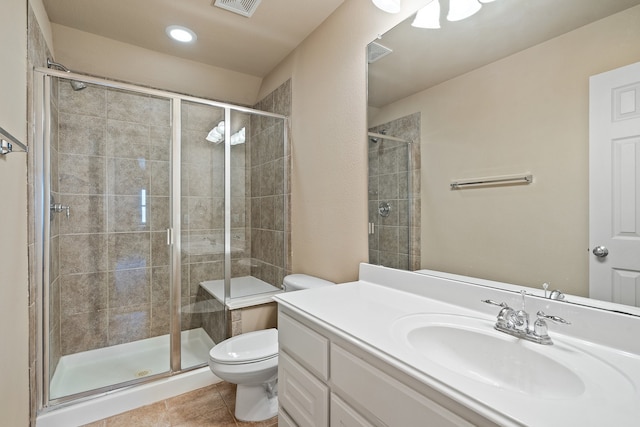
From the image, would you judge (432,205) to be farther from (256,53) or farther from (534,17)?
(256,53)

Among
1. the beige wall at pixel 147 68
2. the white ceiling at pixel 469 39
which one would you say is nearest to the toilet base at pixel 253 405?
the white ceiling at pixel 469 39

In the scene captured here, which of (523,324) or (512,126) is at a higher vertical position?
(512,126)

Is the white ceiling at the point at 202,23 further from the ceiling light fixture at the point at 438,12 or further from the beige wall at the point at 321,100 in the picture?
the ceiling light fixture at the point at 438,12

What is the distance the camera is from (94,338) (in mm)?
2240

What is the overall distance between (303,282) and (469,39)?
1566 mm

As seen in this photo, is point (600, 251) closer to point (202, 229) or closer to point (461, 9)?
point (461, 9)

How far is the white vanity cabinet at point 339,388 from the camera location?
689 mm

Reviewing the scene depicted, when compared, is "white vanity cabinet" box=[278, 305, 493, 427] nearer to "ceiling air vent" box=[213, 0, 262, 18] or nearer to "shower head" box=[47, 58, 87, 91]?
"ceiling air vent" box=[213, 0, 262, 18]

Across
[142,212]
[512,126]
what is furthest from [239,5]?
[512,126]

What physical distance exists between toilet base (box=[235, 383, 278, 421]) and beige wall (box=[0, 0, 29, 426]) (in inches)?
37.9

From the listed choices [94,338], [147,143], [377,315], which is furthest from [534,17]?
[94,338]

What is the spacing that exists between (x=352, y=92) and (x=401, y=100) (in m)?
0.38

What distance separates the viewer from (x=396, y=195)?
1.51 metres

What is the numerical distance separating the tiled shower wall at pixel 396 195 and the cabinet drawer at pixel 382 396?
653mm
